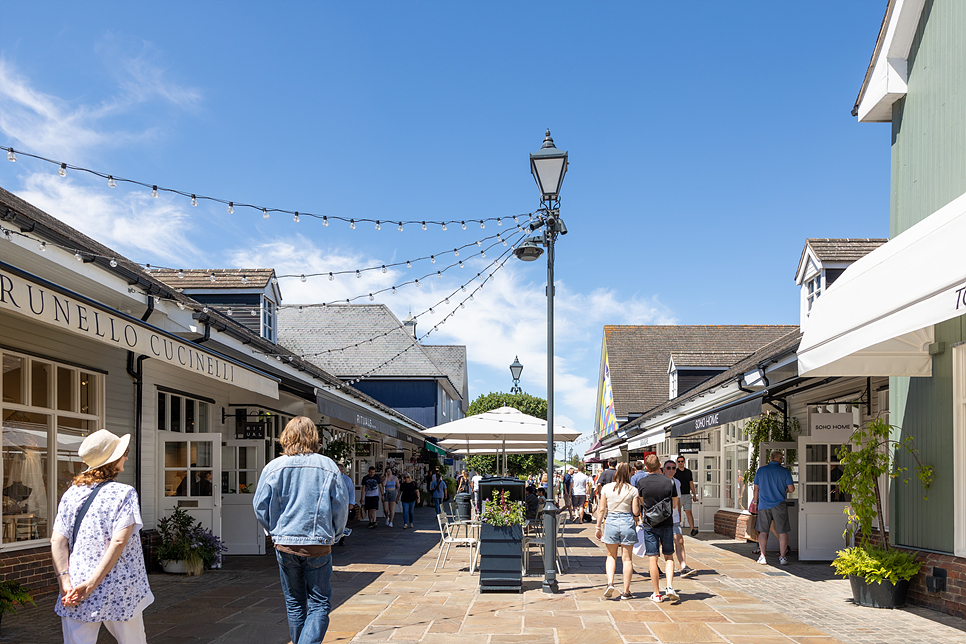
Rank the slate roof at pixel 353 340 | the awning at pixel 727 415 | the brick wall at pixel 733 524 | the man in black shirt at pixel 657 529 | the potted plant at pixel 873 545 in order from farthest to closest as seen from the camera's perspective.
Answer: the slate roof at pixel 353 340 → the brick wall at pixel 733 524 → the awning at pixel 727 415 → the man in black shirt at pixel 657 529 → the potted plant at pixel 873 545

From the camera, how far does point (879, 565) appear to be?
8070 millimetres

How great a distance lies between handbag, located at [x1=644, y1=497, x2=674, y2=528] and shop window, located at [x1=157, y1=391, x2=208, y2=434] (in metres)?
6.75

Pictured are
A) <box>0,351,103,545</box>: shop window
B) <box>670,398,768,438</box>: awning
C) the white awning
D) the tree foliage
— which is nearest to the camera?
the white awning

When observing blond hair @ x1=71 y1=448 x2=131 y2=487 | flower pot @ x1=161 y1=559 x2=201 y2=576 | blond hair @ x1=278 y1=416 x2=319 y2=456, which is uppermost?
blond hair @ x1=278 y1=416 x2=319 y2=456

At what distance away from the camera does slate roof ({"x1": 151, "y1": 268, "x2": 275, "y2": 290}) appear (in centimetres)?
1861

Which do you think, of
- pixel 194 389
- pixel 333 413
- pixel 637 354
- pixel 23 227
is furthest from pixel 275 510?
pixel 637 354

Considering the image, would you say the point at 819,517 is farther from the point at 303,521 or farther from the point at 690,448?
the point at 303,521

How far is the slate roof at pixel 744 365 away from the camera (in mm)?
10394

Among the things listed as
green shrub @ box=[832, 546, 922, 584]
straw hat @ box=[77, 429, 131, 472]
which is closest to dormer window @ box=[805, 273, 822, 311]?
green shrub @ box=[832, 546, 922, 584]

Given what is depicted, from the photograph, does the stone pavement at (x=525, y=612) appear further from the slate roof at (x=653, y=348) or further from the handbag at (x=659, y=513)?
the slate roof at (x=653, y=348)

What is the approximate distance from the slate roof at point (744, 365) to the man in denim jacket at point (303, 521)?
5.92m

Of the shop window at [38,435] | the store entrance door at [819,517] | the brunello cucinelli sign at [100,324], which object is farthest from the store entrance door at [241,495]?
the store entrance door at [819,517]

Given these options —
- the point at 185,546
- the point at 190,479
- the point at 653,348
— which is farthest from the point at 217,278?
the point at 653,348

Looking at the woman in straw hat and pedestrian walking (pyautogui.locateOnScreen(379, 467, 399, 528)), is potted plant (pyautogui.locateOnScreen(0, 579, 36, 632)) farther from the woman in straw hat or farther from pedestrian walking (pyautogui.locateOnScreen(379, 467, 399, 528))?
pedestrian walking (pyautogui.locateOnScreen(379, 467, 399, 528))
